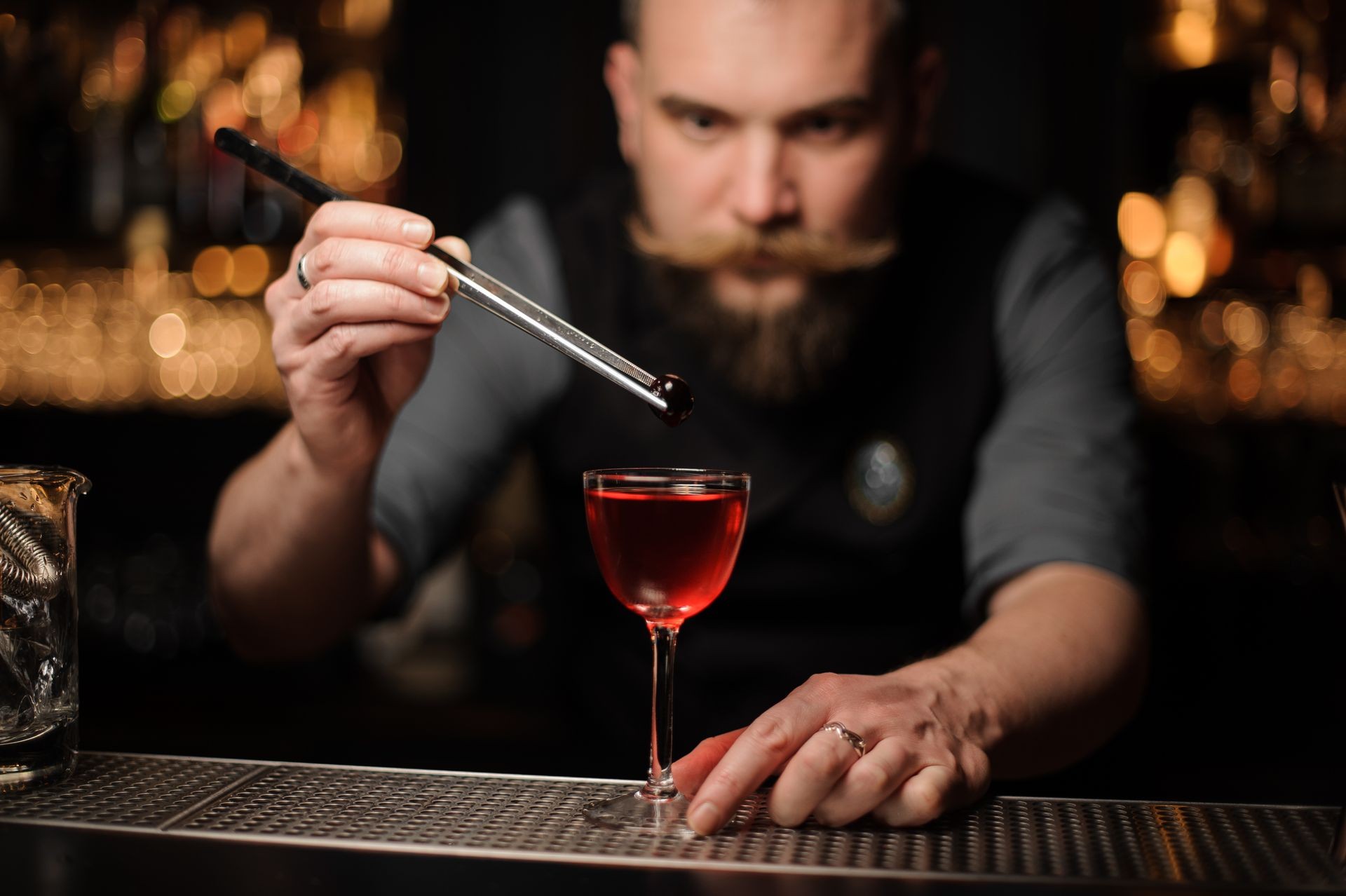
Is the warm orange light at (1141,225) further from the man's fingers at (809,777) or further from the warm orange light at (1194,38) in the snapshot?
the man's fingers at (809,777)

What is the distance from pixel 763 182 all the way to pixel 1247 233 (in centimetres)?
180

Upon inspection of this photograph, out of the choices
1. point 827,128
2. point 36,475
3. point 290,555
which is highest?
point 827,128

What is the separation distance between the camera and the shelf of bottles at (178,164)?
2.99 m

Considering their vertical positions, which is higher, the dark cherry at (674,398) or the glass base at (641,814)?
the dark cherry at (674,398)

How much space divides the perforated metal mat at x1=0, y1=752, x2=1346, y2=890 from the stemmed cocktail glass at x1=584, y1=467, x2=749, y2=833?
6 centimetres

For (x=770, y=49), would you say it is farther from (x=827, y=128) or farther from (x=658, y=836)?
(x=658, y=836)

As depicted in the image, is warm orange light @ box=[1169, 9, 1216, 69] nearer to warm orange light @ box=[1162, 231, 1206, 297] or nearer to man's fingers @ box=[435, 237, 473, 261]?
warm orange light @ box=[1162, 231, 1206, 297]

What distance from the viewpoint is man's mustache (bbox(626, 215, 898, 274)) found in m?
1.47

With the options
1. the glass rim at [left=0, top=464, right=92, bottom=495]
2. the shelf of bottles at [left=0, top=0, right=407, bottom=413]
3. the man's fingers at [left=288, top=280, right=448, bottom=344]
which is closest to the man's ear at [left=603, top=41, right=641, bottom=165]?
the man's fingers at [left=288, top=280, right=448, bottom=344]

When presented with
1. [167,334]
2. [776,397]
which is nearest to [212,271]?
[167,334]

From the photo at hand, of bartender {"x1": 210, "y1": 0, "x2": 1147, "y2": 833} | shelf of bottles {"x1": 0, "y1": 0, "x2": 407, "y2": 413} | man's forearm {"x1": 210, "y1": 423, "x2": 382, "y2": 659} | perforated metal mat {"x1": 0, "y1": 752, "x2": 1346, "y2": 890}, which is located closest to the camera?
perforated metal mat {"x1": 0, "y1": 752, "x2": 1346, "y2": 890}

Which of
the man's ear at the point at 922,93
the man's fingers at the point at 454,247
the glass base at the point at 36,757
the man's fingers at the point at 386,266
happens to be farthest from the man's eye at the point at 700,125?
the glass base at the point at 36,757

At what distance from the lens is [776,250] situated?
147 centimetres

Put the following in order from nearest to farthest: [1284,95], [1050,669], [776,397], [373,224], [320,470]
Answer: [373,224]
[1050,669]
[320,470]
[776,397]
[1284,95]
